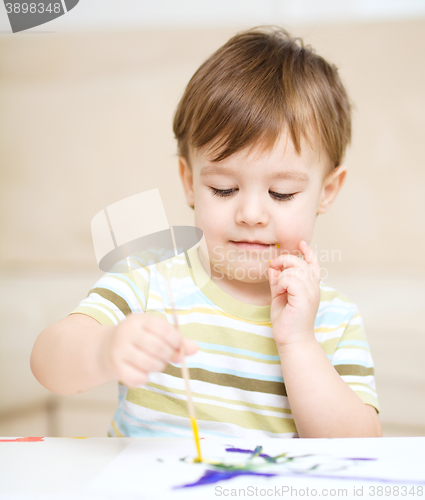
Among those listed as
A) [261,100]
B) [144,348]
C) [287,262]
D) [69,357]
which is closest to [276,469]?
[144,348]

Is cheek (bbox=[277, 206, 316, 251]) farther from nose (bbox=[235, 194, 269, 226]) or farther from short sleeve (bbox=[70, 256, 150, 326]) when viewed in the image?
short sleeve (bbox=[70, 256, 150, 326])

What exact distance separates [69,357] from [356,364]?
0.44 m

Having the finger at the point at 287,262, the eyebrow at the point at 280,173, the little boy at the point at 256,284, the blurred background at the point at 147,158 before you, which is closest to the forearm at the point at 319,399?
the little boy at the point at 256,284

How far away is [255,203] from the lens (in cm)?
70

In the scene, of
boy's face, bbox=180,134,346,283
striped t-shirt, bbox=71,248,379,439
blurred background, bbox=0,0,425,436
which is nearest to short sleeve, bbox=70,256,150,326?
striped t-shirt, bbox=71,248,379,439

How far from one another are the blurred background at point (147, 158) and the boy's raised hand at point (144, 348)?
101cm

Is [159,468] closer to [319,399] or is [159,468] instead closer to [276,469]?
[276,469]

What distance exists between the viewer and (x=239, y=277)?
780 mm

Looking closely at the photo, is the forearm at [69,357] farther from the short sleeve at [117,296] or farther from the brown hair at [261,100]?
the brown hair at [261,100]

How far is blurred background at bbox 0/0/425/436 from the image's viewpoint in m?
1.36

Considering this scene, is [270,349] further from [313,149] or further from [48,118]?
[48,118]

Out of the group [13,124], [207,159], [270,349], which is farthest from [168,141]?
[270,349]

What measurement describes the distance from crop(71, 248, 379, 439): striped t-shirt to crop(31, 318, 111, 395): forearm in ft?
0.34

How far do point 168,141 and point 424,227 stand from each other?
788 millimetres
